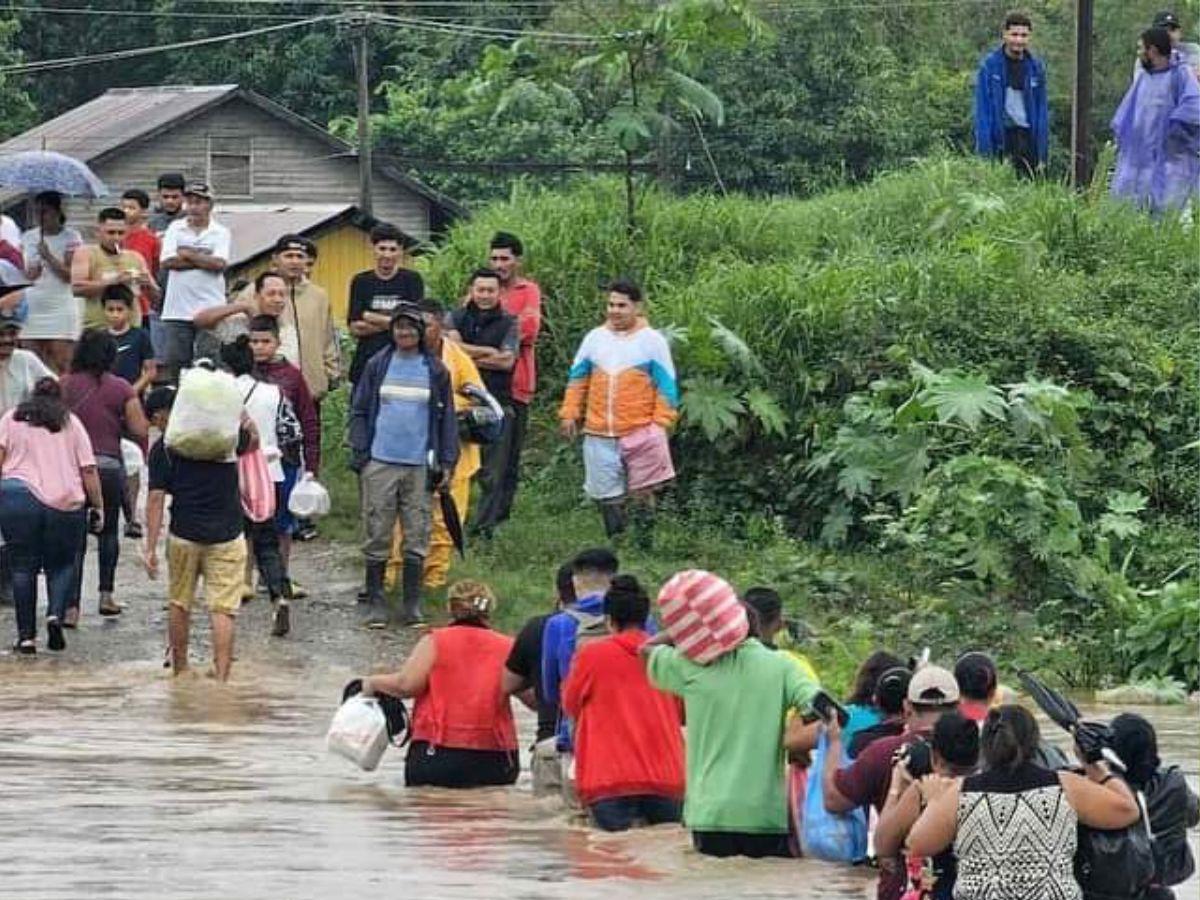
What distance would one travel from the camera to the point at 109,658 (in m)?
17.3

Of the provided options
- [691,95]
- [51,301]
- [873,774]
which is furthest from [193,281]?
[873,774]

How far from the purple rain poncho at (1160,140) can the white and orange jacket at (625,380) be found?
241 inches

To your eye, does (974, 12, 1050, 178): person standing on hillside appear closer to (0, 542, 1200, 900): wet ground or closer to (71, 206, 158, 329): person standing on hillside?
(71, 206, 158, 329): person standing on hillside

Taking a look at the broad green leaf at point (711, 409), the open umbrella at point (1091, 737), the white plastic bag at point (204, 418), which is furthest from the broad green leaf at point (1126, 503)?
the open umbrella at point (1091, 737)

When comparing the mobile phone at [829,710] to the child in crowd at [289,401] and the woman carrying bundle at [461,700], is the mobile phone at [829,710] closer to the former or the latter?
the woman carrying bundle at [461,700]

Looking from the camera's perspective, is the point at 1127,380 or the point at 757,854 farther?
the point at 1127,380

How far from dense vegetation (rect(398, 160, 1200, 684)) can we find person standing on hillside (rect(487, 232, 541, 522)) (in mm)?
1041

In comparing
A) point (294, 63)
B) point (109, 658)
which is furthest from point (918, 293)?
point (294, 63)

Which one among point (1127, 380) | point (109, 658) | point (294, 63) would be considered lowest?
point (109, 658)

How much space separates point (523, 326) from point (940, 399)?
8.95 ft

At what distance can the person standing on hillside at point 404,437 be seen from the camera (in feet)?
57.6

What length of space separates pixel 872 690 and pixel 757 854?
88 centimetres

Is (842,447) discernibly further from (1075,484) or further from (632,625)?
(632,625)

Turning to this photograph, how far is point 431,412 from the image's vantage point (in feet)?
57.7
